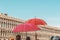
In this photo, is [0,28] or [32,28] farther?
[0,28]

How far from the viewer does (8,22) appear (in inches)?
3113

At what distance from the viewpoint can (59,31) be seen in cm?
14800

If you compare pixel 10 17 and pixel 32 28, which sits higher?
pixel 10 17

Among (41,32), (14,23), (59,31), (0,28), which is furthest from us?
(59,31)

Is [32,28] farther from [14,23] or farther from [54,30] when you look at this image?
[54,30]

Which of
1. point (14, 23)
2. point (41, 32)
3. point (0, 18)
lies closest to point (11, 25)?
point (14, 23)

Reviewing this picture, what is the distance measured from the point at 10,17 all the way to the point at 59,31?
2865 inches

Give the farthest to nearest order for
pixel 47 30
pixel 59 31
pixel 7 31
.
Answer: pixel 59 31, pixel 47 30, pixel 7 31

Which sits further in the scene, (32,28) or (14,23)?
(14,23)

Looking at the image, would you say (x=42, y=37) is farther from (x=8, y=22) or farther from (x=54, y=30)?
(x=8, y=22)

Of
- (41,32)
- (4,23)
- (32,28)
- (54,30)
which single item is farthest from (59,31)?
(32,28)

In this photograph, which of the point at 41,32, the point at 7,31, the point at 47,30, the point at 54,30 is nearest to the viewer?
the point at 7,31

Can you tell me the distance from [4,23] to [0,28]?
4.35 meters

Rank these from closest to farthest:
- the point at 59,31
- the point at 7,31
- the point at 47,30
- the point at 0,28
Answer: the point at 0,28
the point at 7,31
the point at 47,30
the point at 59,31
